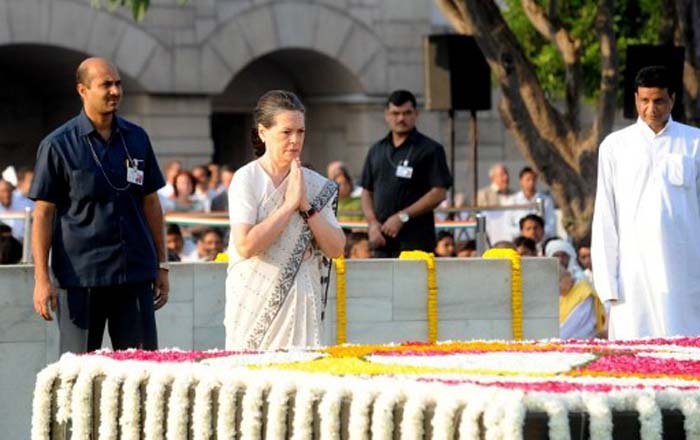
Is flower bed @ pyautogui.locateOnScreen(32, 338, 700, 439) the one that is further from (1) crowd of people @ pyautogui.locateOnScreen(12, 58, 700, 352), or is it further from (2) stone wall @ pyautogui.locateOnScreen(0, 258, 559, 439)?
(2) stone wall @ pyautogui.locateOnScreen(0, 258, 559, 439)

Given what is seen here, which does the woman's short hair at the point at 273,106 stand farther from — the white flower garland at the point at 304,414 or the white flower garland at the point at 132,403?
the white flower garland at the point at 304,414

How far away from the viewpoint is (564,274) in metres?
14.9

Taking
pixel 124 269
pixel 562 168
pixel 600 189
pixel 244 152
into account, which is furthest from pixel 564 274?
pixel 244 152

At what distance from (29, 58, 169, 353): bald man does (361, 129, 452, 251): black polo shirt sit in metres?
4.00

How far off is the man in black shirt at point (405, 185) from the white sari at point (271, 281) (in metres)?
4.47

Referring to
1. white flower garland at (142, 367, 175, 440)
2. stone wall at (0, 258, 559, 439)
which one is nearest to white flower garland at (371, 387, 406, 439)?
white flower garland at (142, 367, 175, 440)

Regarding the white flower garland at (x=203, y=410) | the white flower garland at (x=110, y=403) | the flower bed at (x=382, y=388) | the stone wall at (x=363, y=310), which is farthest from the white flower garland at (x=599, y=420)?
the stone wall at (x=363, y=310)

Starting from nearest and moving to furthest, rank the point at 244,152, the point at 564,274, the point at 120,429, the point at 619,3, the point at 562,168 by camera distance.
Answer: the point at 120,429, the point at 564,274, the point at 562,168, the point at 619,3, the point at 244,152

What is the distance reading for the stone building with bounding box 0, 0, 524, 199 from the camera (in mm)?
29188

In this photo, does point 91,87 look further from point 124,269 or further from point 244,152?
point 244,152

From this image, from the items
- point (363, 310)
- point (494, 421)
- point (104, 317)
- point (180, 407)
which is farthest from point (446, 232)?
point (494, 421)

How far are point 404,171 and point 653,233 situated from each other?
3.42m

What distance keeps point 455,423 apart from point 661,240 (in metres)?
4.98

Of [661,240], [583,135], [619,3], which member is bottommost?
[661,240]
